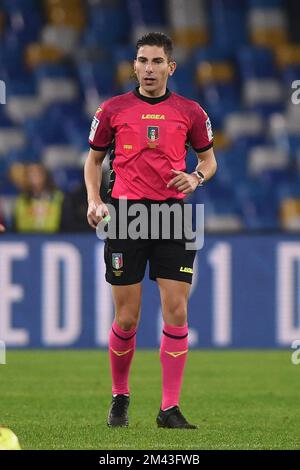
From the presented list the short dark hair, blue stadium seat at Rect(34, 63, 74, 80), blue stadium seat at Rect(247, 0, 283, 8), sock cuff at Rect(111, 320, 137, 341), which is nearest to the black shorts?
sock cuff at Rect(111, 320, 137, 341)

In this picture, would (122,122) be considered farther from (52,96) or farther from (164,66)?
(52,96)

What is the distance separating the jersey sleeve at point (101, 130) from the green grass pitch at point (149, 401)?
1.39m

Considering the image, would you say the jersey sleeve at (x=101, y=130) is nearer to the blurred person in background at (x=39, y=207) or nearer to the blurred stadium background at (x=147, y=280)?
the blurred stadium background at (x=147, y=280)

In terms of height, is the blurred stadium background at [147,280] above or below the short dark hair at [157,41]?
below

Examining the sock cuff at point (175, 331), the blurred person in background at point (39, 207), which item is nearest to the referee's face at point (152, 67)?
the sock cuff at point (175, 331)

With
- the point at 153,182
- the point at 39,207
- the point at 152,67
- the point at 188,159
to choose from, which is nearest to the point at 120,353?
the point at 153,182

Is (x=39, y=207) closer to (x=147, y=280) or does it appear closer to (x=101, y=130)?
(x=147, y=280)

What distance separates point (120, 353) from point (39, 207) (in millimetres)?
5645

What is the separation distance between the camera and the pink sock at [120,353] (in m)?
6.62

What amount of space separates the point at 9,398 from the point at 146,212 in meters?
2.06

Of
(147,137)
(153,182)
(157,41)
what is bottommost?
(153,182)

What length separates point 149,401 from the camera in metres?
7.87

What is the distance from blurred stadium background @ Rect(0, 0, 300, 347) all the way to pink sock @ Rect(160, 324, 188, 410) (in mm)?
4577

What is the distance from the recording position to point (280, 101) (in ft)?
56.4
